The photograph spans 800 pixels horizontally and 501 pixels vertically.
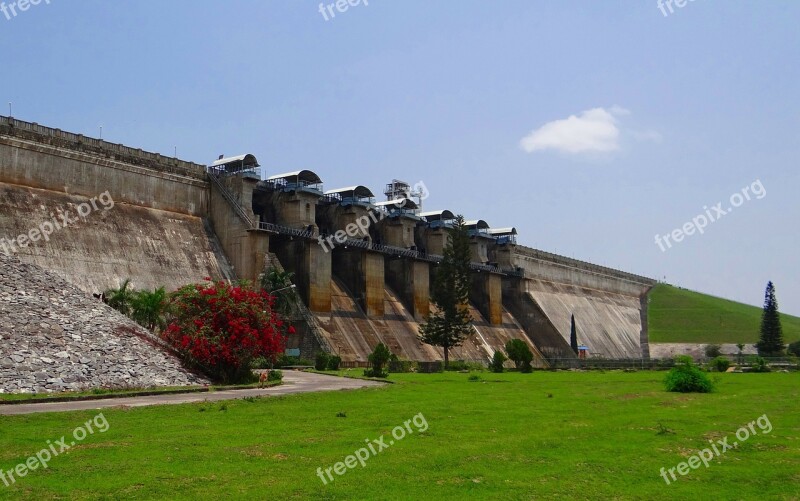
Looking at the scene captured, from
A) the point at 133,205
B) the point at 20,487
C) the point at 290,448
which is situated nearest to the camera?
the point at 20,487

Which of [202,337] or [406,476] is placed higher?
[202,337]

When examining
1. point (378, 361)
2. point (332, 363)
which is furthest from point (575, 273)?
point (378, 361)

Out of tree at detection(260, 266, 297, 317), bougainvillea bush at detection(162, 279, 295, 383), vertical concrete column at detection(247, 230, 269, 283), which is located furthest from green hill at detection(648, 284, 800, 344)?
bougainvillea bush at detection(162, 279, 295, 383)

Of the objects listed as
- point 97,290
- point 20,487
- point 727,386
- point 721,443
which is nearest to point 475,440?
point 721,443

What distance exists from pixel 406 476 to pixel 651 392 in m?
20.0

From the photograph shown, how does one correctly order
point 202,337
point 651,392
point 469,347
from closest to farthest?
point 651,392, point 202,337, point 469,347

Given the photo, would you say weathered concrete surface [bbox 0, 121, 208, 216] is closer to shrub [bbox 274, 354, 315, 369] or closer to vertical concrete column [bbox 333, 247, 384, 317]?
vertical concrete column [bbox 333, 247, 384, 317]

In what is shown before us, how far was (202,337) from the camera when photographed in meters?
33.5

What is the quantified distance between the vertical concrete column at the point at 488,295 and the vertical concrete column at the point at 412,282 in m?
11.7

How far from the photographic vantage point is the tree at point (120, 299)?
45500 mm

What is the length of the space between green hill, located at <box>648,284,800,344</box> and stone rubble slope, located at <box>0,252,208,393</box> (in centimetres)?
10557

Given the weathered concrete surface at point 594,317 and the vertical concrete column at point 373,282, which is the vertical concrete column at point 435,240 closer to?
the vertical concrete column at point 373,282

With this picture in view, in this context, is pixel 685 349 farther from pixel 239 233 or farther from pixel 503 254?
pixel 239 233

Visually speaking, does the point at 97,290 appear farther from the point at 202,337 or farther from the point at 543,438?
the point at 543,438
